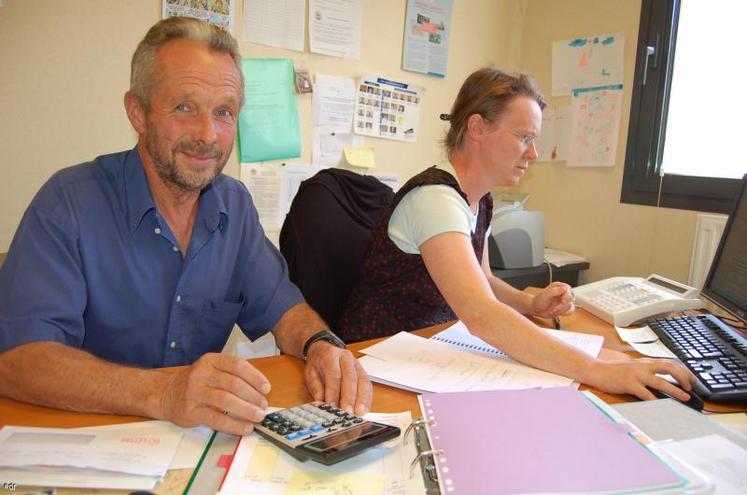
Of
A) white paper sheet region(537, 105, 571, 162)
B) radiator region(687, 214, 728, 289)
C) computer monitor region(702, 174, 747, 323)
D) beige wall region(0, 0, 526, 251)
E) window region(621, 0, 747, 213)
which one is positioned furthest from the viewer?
white paper sheet region(537, 105, 571, 162)

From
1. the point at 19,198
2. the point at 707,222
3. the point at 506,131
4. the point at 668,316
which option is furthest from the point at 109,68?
the point at 707,222

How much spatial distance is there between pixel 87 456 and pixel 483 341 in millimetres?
742

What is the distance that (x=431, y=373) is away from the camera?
0.95 m

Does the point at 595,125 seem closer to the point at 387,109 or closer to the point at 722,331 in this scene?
the point at 387,109

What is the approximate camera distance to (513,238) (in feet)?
6.81

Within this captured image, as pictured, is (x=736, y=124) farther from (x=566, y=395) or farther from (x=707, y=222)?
(x=566, y=395)

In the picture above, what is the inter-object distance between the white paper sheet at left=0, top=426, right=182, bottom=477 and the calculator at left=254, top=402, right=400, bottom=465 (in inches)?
5.2

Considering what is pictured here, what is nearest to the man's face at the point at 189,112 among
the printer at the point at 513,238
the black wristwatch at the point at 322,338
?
the black wristwatch at the point at 322,338

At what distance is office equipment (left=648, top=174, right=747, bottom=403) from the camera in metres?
0.93

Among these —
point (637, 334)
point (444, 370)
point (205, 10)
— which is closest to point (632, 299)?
point (637, 334)

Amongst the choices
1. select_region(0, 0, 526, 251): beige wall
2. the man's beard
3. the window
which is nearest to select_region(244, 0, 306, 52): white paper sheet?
select_region(0, 0, 526, 251): beige wall

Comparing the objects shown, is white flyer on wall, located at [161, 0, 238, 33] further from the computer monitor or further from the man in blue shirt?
the computer monitor

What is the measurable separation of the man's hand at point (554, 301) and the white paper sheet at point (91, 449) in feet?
3.28

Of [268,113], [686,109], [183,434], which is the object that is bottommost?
[183,434]
